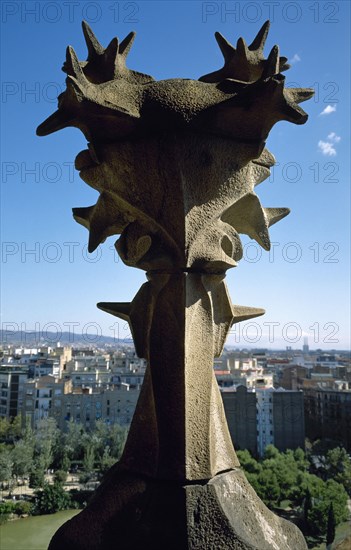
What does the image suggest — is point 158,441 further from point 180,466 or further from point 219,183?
point 219,183

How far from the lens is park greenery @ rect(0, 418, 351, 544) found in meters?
23.2

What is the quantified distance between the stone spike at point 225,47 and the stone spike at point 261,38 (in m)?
0.17

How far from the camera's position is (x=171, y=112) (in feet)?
11.3

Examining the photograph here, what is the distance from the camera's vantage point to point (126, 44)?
392 centimetres

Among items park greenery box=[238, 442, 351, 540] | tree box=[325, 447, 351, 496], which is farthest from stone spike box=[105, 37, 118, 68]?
tree box=[325, 447, 351, 496]

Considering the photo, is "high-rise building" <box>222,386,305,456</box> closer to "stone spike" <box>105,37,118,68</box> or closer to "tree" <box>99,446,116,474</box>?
"tree" <box>99,446,116,474</box>

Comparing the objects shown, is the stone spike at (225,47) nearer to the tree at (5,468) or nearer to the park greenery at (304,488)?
the park greenery at (304,488)

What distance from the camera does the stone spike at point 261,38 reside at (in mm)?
3881

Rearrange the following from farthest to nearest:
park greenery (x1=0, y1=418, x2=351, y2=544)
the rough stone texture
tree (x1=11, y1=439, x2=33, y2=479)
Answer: tree (x1=11, y1=439, x2=33, y2=479) < park greenery (x1=0, y1=418, x2=351, y2=544) < the rough stone texture

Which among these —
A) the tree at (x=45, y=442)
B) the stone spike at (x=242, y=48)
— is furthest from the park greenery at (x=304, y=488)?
the stone spike at (x=242, y=48)

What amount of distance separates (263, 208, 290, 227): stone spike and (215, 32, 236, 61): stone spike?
1.27 m

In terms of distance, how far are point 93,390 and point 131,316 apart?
43.2m

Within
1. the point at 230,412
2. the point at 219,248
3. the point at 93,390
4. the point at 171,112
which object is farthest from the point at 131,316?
the point at 93,390

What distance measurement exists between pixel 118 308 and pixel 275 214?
1474 mm
